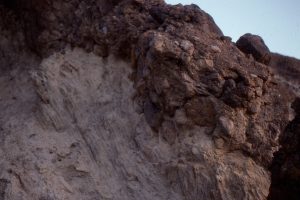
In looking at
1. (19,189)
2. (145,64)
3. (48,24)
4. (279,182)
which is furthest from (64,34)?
(279,182)

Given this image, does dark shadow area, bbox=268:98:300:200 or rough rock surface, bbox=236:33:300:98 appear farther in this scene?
rough rock surface, bbox=236:33:300:98

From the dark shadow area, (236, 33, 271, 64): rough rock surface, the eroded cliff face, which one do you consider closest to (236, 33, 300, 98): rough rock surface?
(236, 33, 271, 64): rough rock surface

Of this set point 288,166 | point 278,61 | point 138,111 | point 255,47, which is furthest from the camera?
point 278,61

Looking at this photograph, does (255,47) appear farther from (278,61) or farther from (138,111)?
(278,61)

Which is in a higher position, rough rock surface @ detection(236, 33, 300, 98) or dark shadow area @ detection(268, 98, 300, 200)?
rough rock surface @ detection(236, 33, 300, 98)

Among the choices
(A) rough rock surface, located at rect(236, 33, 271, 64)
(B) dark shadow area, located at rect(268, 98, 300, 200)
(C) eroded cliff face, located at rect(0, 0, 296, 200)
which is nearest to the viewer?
(B) dark shadow area, located at rect(268, 98, 300, 200)

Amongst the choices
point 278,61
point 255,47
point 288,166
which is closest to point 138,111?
point 255,47

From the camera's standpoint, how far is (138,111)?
6.84m

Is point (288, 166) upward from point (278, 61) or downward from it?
downward

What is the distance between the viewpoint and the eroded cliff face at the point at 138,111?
6102mm

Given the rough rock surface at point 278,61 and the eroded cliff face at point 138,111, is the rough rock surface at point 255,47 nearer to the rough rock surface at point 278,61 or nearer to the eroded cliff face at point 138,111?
the rough rock surface at point 278,61

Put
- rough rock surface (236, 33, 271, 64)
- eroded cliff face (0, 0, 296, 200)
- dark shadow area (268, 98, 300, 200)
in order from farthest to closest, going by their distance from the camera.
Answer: rough rock surface (236, 33, 271, 64) → eroded cliff face (0, 0, 296, 200) → dark shadow area (268, 98, 300, 200)

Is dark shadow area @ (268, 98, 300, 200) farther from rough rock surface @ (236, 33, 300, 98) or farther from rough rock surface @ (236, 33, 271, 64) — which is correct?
rough rock surface @ (236, 33, 271, 64)

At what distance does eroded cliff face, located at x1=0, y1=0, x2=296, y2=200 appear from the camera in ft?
20.0
